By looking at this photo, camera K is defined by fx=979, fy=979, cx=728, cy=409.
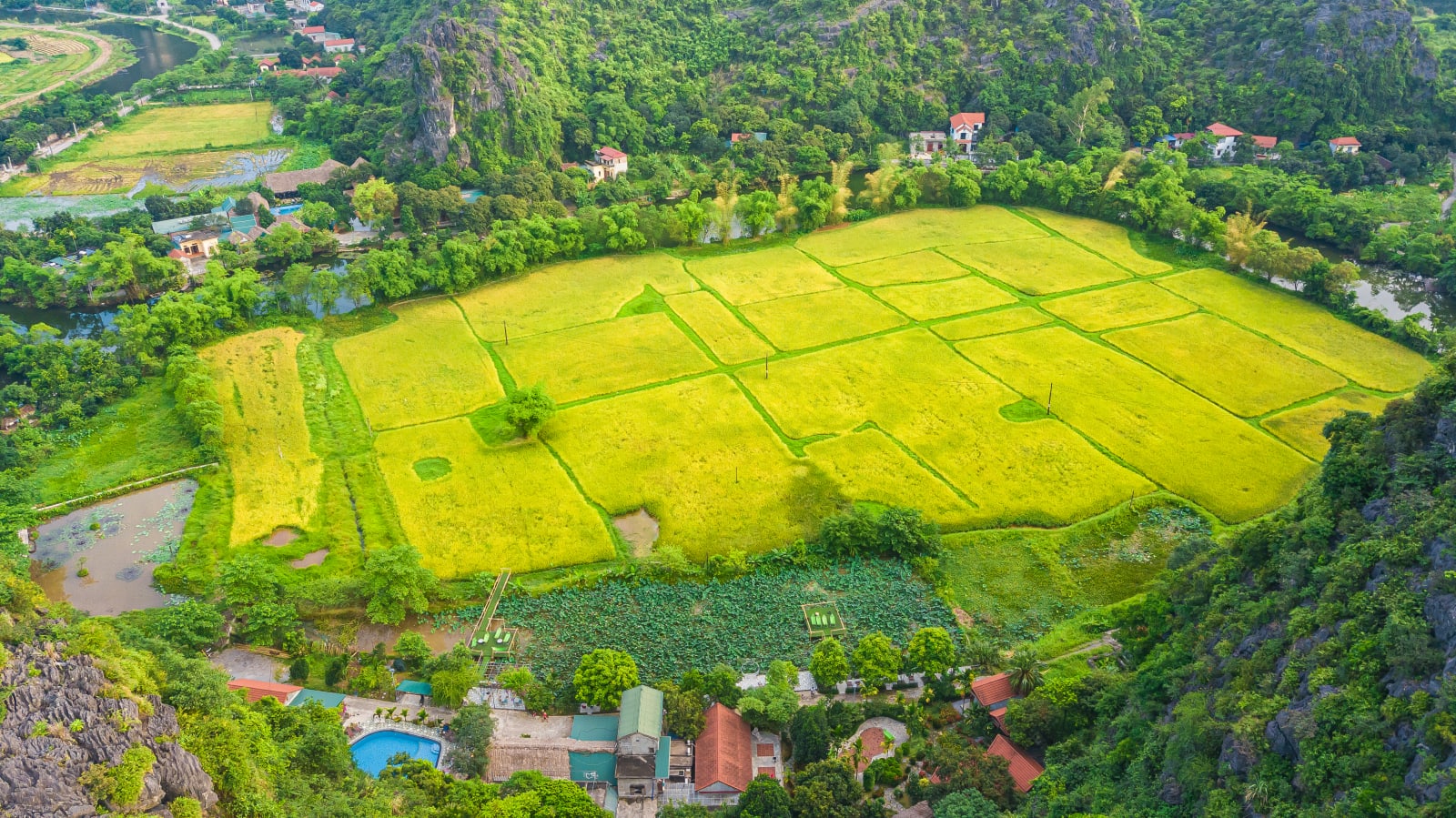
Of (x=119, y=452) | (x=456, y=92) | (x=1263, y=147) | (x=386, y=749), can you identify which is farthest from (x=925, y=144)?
(x=386, y=749)

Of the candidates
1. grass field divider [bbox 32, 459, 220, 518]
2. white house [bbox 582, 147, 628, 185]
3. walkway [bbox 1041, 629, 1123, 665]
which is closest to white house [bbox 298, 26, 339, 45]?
white house [bbox 582, 147, 628, 185]

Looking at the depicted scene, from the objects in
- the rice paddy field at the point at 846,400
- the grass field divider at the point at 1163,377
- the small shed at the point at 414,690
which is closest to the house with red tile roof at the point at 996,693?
the rice paddy field at the point at 846,400

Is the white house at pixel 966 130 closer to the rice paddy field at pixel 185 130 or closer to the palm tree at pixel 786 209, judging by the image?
the palm tree at pixel 786 209

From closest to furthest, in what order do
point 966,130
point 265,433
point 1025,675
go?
1. point 1025,675
2. point 265,433
3. point 966,130

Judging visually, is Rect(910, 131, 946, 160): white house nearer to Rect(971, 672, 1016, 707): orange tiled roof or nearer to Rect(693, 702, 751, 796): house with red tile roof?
Rect(971, 672, 1016, 707): orange tiled roof

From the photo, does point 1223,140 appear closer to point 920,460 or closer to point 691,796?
point 920,460
